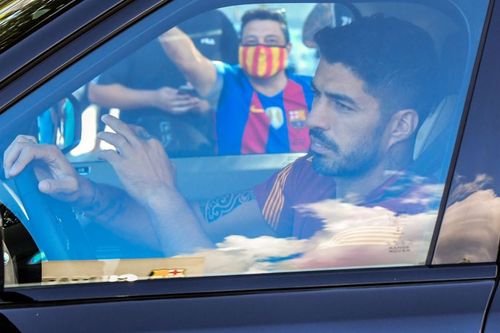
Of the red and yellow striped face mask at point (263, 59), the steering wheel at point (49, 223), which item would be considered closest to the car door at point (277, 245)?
the steering wheel at point (49, 223)

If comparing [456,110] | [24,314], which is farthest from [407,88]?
[24,314]

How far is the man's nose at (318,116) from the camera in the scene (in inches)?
65.5

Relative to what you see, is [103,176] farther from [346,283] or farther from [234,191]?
[346,283]

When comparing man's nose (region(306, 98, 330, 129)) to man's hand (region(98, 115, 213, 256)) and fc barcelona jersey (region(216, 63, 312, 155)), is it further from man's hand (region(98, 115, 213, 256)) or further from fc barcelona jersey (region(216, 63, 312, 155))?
man's hand (region(98, 115, 213, 256))

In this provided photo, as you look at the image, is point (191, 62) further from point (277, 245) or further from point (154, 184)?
point (277, 245)

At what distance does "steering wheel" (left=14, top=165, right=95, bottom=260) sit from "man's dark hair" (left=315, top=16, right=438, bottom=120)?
0.66 metres

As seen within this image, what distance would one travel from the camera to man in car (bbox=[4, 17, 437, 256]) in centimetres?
161

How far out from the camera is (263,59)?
1745mm

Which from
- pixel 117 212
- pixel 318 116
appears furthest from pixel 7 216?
pixel 318 116

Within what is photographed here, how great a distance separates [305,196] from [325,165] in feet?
0.28

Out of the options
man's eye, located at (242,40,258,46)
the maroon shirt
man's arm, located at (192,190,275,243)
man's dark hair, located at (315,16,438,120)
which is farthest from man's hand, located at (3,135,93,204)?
man's dark hair, located at (315,16,438,120)

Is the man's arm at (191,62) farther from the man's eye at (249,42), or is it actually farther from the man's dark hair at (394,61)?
the man's dark hair at (394,61)

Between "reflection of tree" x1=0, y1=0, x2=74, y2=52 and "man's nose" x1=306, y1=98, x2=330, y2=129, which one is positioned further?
"man's nose" x1=306, y1=98, x2=330, y2=129

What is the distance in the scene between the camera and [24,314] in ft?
4.80
